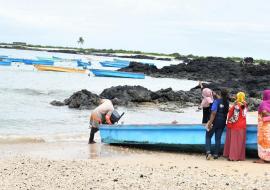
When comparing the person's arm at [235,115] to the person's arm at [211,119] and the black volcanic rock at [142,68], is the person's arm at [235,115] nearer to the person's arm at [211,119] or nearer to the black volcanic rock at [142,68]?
the person's arm at [211,119]

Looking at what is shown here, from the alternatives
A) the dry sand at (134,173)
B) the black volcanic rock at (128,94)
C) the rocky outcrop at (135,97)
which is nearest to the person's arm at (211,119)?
the dry sand at (134,173)

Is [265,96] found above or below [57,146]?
above

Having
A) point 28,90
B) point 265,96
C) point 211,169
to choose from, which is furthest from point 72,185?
point 28,90

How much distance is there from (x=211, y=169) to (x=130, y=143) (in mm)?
4135

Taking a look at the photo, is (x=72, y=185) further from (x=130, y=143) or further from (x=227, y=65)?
(x=227, y=65)

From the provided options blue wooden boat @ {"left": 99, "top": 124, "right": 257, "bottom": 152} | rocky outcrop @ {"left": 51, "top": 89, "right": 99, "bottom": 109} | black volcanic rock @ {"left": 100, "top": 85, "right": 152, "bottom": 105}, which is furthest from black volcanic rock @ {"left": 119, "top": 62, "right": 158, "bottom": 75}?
blue wooden boat @ {"left": 99, "top": 124, "right": 257, "bottom": 152}

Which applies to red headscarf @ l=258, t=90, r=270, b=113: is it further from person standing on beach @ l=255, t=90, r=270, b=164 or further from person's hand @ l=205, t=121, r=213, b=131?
person's hand @ l=205, t=121, r=213, b=131

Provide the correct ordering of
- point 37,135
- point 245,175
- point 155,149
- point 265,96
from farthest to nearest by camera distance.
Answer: point 37,135
point 155,149
point 265,96
point 245,175

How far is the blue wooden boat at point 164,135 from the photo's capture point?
41.4 feet

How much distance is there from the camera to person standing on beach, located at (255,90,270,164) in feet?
37.0

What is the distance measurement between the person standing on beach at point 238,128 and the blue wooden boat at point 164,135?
0.91ft

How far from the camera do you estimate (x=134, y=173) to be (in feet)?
32.7

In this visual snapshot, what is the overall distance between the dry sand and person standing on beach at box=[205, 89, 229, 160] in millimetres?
343

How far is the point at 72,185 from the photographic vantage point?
8.89 m
